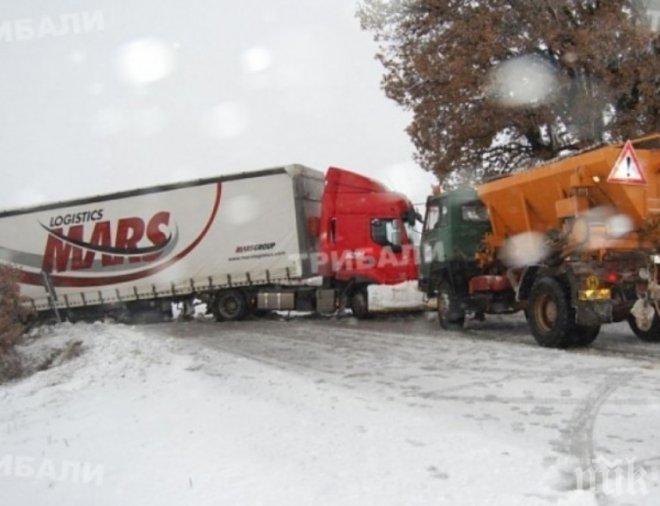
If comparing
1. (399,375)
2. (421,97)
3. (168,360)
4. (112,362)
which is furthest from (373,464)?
(421,97)

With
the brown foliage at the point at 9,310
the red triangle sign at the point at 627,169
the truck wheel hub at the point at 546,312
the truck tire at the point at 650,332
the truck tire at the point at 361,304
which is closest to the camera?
the red triangle sign at the point at 627,169

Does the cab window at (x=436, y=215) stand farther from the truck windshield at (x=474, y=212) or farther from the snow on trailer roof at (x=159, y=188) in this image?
the snow on trailer roof at (x=159, y=188)

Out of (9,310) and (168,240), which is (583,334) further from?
(168,240)

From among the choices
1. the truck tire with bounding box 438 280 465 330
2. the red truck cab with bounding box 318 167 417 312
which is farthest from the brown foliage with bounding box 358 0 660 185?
the truck tire with bounding box 438 280 465 330

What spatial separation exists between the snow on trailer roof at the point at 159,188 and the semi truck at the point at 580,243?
6523mm

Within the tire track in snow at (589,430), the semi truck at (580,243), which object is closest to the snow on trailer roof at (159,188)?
the semi truck at (580,243)

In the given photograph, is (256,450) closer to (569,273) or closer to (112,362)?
(112,362)

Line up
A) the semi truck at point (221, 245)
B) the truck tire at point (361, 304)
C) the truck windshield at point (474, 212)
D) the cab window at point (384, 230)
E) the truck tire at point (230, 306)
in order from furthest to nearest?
the truck tire at point (230, 306) → the truck tire at point (361, 304) → the semi truck at point (221, 245) → the cab window at point (384, 230) → the truck windshield at point (474, 212)

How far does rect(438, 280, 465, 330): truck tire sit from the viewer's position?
12.8 metres

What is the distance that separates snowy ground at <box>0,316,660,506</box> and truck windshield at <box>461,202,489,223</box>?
11.3 ft

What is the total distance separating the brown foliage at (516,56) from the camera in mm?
13805

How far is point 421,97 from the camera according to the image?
53.1ft

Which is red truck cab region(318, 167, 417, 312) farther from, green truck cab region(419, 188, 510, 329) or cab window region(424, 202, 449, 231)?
green truck cab region(419, 188, 510, 329)

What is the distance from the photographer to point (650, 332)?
10.1 m
